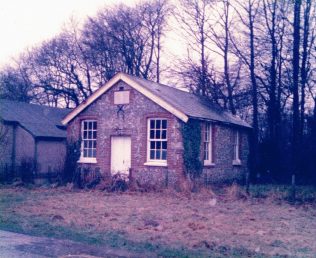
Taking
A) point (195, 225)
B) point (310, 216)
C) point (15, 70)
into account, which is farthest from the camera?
point (15, 70)

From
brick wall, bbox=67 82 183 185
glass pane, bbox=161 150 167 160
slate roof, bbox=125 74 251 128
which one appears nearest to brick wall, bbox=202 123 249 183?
slate roof, bbox=125 74 251 128

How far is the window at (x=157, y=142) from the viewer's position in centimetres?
2045

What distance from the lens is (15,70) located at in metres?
50.0

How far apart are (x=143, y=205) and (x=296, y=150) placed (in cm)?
1613

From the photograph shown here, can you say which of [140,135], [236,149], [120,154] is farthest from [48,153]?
[236,149]

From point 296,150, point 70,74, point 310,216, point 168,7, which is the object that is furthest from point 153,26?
point 310,216

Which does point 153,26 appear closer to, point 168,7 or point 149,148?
point 168,7

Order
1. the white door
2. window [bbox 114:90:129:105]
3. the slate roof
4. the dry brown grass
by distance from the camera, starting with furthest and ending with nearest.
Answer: window [bbox 114:90:129:105], the white door, the slate roof, the dry brown grass

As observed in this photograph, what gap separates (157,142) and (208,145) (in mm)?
3408

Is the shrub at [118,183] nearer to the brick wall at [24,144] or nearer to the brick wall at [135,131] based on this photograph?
the brick wall at [135,131]

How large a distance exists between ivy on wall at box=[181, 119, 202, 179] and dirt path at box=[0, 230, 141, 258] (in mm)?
11108

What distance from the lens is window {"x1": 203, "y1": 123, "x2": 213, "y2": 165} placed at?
22.3 metres

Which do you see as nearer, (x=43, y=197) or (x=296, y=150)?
(x=43, y=197)

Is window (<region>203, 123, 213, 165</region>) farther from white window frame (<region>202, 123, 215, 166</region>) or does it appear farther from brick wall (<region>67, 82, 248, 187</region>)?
brick wall (<region>67, 82, 248, 187</region>)
